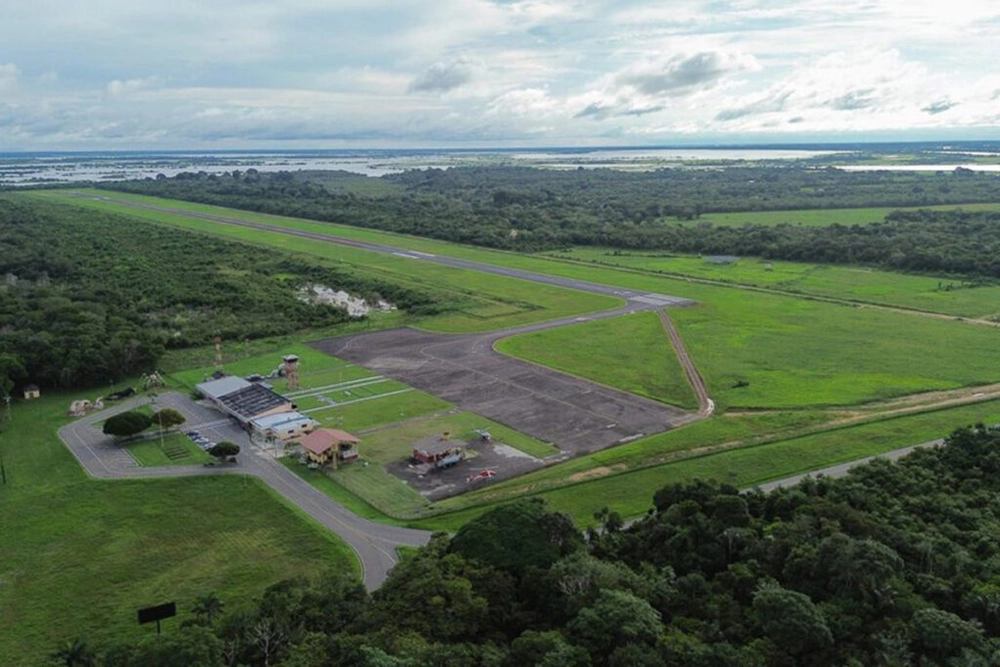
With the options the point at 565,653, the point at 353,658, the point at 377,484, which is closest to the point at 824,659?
the point at 565,653

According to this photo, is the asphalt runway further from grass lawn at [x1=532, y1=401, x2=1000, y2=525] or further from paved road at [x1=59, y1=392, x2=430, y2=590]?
paved road at [x1=59, y1=392, x2=430, y2=590]

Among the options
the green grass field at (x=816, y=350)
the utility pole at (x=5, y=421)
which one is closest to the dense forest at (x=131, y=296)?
the utility pole at (x=5, y=421)

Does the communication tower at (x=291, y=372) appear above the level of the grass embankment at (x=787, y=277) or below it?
below

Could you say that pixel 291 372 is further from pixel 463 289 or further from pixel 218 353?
pixel 463 289

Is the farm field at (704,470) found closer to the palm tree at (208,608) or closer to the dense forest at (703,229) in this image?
the palm tree at (208,608)

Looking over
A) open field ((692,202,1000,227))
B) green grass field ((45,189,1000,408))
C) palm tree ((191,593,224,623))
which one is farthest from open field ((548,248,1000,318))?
palm tree ((191,593,224,623))

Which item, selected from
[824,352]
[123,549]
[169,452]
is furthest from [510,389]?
[123,549]

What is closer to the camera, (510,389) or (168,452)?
(168,452)
